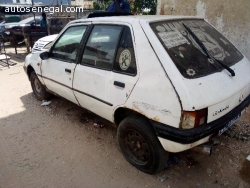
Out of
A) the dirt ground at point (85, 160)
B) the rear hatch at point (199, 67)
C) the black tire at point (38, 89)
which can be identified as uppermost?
the rear hatch at point (199, 67)

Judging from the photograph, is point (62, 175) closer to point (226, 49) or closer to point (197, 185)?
point (197, 185)

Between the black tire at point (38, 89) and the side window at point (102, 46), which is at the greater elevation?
the side window at point (102, 46)

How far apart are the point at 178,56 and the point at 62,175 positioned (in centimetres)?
193

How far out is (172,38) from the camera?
218 cm

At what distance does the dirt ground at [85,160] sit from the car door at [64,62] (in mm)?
623

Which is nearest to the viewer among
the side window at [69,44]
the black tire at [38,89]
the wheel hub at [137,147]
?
the wheel hub at [137,147]

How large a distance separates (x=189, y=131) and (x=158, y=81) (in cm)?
54

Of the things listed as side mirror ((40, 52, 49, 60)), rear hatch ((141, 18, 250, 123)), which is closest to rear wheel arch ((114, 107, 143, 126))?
rear hatch ((141, 18, 250, 123))

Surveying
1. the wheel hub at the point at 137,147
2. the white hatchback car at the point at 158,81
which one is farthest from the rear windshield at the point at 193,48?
the wheel hub at the point at 137,147

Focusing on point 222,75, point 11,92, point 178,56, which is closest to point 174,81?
point 178,56

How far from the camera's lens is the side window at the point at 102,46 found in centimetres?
244

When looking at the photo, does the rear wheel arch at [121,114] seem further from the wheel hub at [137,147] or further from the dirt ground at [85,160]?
the dirt ground at [85,160]

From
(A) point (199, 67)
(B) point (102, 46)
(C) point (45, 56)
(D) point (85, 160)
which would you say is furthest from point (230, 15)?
(D) point (85, 160)

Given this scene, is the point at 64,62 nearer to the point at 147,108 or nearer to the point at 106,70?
the point at 106,70
